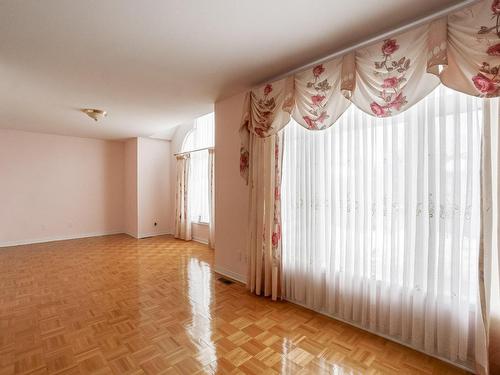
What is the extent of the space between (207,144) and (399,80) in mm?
4152

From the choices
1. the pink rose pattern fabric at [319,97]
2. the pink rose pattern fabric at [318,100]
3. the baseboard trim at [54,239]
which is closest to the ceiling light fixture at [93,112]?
the pink rose pattern fabric at [319,97]

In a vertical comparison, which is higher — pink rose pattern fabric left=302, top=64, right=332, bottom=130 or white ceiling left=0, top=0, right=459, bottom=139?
white ceiling left=0, top=0, right=459, bottom=139

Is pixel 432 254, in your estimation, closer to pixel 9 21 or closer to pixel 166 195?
pixel 9 21

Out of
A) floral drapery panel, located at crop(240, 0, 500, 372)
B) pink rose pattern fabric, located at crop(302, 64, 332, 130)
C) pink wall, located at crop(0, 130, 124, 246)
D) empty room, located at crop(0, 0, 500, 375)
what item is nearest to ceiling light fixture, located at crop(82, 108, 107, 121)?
empty room, located at crop(0, 0, 500, 375)

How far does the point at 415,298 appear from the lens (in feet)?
6.22

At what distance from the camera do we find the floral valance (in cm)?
150

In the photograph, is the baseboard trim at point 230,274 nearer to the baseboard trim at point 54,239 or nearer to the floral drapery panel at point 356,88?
the floral drapery panel at point 356,88

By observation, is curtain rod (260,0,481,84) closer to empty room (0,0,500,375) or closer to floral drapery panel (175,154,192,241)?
empty room (0,0,500,375)

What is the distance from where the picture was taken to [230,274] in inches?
137

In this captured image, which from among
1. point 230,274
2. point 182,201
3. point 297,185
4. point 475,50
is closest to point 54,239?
point 182,201

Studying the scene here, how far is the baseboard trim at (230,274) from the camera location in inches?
130

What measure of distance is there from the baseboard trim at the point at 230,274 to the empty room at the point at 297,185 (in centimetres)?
4

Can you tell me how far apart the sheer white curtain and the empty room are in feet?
0.04

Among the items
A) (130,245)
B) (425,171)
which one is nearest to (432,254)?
(425,171)
